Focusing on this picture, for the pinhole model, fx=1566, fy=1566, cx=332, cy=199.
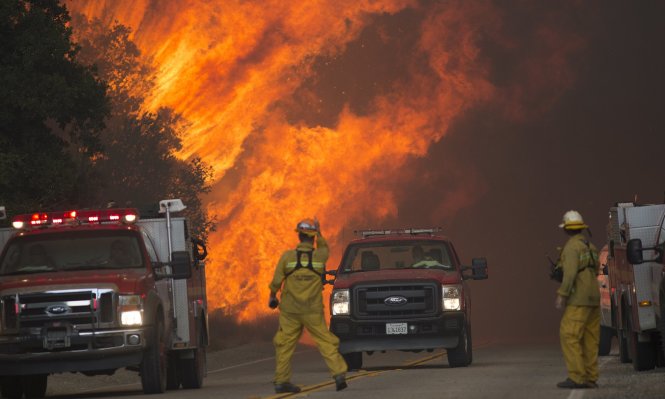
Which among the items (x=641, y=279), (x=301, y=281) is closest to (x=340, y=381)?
→ (x=301, y=281)

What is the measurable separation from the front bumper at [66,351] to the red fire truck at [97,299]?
0.01 m

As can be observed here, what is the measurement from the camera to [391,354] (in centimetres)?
3434

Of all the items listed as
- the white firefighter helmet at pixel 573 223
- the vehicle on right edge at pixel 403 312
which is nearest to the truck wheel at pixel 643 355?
the vehicle on right edge at pixel 403 312

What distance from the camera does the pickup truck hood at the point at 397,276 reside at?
25641 mm

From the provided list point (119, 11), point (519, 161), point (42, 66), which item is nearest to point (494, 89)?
point (519, 161)

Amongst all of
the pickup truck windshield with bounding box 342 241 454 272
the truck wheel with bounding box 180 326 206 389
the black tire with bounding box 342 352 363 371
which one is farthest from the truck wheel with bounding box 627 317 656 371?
the truck wheel with bounding box 180 326 206 389

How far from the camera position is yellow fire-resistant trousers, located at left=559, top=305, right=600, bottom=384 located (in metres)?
18.7

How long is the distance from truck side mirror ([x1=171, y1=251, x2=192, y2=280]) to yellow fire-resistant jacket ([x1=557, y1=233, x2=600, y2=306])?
510 cm

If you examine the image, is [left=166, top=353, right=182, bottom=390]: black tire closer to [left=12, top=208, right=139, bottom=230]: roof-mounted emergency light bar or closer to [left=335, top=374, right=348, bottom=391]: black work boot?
[left=12, top=208, right=139, bottom=230]: roof-mounted emergency light bar

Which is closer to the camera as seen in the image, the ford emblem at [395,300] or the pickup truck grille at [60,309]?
the pickup truck grille at [60,309]

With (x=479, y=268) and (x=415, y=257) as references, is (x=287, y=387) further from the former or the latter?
(x=415, y=257)

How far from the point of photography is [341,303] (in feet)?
84.5

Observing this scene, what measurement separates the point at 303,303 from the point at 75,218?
4.46 metres

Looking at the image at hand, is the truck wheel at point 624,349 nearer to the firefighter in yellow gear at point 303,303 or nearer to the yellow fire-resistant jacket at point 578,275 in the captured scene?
the yellow fire-resistant jacket at point 578,275
